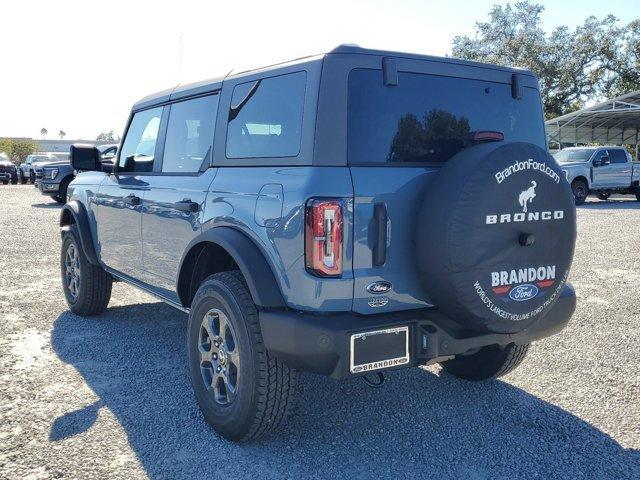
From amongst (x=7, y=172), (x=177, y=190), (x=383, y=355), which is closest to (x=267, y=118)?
(x=177, y=190)

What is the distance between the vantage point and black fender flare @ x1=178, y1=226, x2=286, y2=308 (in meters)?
2.80

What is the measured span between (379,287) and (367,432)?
98cm

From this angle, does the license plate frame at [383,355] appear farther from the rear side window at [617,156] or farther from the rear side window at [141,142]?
the rear side window at [617,156]

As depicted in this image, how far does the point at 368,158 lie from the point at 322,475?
1500 millimetres

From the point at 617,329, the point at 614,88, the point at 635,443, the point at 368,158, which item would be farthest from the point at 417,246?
the point at 614,88

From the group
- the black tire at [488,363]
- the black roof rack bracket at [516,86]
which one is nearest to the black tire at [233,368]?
the black tire at [488,363]

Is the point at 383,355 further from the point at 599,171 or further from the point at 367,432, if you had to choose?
the point at 599,171

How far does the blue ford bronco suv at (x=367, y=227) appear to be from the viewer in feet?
8.73

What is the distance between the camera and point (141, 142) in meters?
4.61

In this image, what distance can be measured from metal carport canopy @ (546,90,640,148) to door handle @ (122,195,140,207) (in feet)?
73.2

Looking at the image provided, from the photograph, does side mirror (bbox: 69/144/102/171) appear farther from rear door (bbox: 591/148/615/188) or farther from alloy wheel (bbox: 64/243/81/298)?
rear door (bbox: 591/148/615/188)

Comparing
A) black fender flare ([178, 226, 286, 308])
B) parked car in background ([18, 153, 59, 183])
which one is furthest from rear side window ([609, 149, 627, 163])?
parked car in background ([18, 153, 59, 183])

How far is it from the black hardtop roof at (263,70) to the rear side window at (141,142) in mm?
88

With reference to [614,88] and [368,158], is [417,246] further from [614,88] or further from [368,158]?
[614,88]
